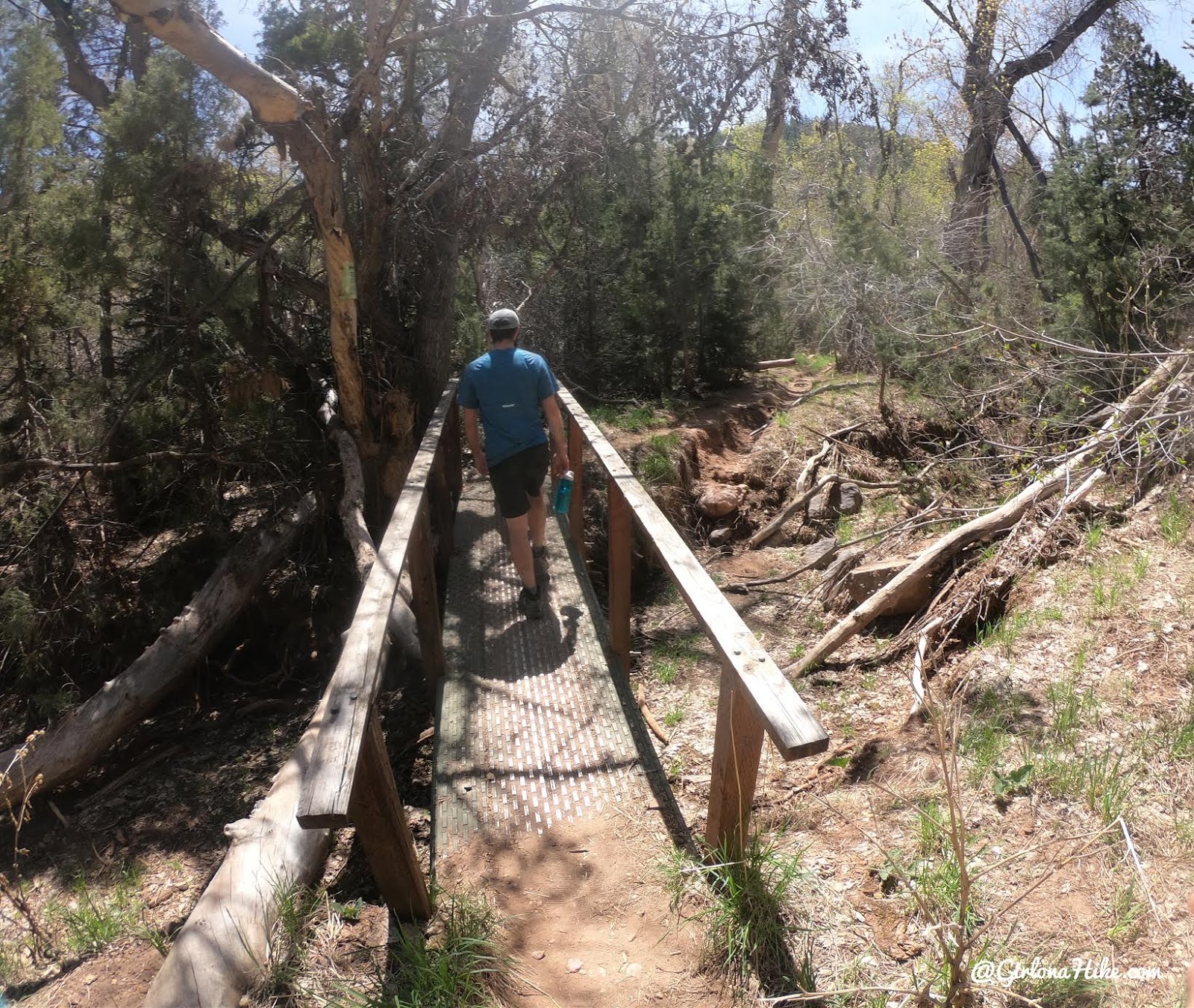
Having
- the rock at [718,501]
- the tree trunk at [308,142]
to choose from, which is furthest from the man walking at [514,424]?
the rock at [718,501]

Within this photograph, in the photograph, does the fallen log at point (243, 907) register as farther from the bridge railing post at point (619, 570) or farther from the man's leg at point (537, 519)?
the man's leg at point (537, 519)

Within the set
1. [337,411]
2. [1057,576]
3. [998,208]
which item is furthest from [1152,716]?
[998,208]

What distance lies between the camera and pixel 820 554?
8.34 meters

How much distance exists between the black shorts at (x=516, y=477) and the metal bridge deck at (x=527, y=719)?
0.75 meters

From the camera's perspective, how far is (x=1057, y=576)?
4.94m

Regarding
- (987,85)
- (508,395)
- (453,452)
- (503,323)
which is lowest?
(453,452)

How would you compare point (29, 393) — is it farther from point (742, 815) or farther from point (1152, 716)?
point (1152, 716)

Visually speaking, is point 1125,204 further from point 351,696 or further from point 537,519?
point 351,696

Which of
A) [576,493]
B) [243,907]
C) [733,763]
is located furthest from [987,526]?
[243,907]

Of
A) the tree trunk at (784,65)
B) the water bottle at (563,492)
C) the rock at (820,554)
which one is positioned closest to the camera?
the water bottle at (563,492)

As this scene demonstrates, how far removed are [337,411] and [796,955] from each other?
641 centimetres

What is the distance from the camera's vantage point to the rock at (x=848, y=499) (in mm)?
9258

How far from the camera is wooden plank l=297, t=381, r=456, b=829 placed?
1.97 m

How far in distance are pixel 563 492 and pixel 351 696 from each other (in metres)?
3.15
